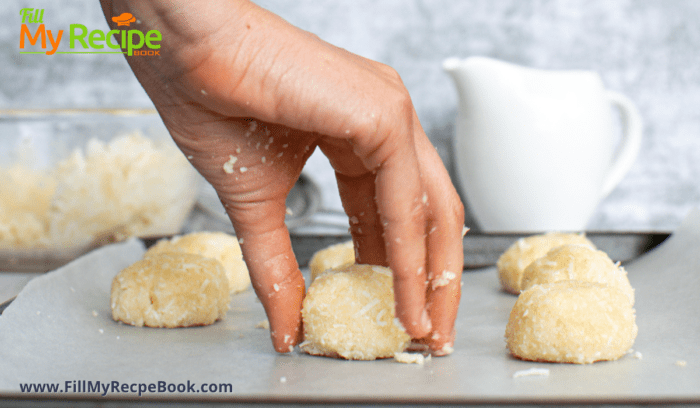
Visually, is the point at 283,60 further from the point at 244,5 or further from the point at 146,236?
the point at 146,236

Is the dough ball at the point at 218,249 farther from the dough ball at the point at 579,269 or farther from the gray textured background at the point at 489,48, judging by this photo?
the gray textured background at the point at 489,48

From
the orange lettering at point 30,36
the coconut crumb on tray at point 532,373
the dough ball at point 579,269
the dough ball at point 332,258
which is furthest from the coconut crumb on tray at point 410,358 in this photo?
the orange lettering at point 30,36

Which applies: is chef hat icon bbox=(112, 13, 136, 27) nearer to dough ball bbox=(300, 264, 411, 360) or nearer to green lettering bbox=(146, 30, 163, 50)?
green lettering bbox=(146, 30, 163, 50)

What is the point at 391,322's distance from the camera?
911 millimetres

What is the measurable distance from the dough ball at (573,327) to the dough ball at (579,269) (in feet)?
0.73

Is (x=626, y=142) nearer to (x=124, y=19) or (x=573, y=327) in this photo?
(x=573, y=327)

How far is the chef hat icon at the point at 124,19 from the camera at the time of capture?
68cm

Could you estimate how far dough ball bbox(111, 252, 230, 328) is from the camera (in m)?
1.14

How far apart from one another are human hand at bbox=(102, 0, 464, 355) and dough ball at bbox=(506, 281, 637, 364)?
11 centimetres

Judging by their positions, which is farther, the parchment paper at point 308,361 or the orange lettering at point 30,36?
the orange lettering at point 30,36

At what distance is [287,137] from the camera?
844mm

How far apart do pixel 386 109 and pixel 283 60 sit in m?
0.14

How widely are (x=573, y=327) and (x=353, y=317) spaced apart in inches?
13.3

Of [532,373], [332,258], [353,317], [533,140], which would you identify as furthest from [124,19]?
[533,140]
